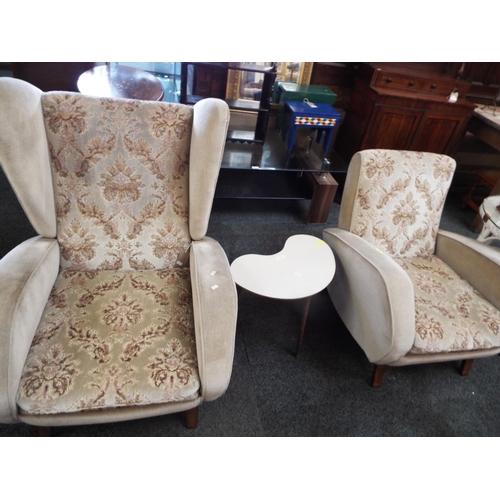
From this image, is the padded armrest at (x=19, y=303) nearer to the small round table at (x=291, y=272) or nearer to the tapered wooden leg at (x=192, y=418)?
the tapered wooden leg at (x=192, y=418)

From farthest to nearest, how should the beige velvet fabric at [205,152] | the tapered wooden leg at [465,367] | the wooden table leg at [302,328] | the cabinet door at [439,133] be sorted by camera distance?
1. the cabinet door at [439,133]
2. the tapered wooden leg at [465,367]
3. the wooden table leg at [302,328]
4. the beige velvet fabric at [205,152]

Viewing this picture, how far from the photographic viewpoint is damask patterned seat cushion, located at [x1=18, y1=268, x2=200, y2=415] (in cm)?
92

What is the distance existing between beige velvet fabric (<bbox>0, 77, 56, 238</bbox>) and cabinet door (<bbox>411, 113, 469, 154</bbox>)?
2471mm

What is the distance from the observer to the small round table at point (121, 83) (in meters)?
2.01

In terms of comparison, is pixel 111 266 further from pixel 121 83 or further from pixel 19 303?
pixel 121 83

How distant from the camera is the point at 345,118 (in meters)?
2.79

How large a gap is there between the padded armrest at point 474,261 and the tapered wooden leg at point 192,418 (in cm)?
125

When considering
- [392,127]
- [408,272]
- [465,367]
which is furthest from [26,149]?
[392,127]

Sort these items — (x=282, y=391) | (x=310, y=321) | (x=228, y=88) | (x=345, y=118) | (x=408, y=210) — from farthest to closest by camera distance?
1. (x=345, y=118)
2. (x=228, y=88)
3. (x=310, y=321)
4. (x=408, y=210)
5. (x=282, y=391)

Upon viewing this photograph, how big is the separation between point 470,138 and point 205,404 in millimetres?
3193

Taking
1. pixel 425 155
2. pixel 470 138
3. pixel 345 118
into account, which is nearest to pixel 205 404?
pixel 425 155

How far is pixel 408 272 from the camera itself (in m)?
1.50

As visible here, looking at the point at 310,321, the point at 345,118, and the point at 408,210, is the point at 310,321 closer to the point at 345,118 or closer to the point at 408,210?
the point at 408,210

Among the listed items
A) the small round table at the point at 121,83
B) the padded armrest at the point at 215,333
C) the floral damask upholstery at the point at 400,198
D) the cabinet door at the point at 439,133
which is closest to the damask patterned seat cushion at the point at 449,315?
the floral damask upholstery at the point at 400,198
